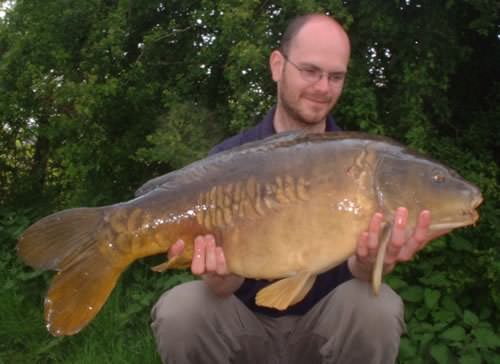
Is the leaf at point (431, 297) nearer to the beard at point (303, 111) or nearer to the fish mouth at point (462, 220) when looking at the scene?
the beard at point (303, 111)

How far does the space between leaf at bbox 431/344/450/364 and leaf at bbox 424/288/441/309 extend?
19cm

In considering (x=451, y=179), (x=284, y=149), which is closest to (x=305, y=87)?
(x=284, y=149)

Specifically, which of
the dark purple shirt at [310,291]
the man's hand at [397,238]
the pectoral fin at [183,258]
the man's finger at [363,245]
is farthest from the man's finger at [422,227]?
the pectoral fin at [183,258]

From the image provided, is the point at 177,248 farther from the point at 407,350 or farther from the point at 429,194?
the point at 407,350

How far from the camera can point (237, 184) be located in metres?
1.73

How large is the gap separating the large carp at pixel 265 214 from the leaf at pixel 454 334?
3.05 feet

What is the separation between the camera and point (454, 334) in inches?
98.4

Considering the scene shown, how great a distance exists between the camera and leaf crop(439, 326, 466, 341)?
2487 millimetres

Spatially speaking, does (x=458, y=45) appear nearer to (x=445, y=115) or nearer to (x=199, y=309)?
(x=445, y=115)

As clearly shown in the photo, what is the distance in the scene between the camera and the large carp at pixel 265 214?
167 cm

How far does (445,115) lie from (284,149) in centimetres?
195

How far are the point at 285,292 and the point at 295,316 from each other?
44 centimetres

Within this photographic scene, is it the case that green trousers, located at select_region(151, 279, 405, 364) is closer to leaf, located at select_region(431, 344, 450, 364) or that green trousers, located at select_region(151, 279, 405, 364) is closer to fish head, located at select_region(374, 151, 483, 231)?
fish head, located at select_region(374, 151, 483, 231)

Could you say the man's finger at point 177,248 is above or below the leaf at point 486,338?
above
